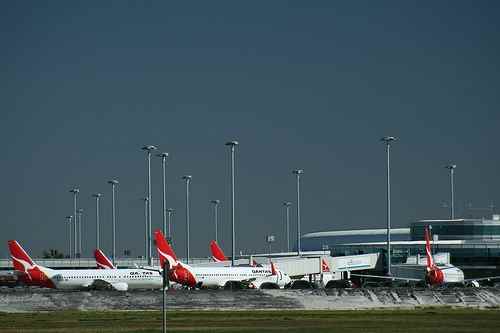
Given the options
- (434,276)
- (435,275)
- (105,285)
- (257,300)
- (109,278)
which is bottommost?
(105,285)

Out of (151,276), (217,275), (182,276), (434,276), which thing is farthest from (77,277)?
(434,276)

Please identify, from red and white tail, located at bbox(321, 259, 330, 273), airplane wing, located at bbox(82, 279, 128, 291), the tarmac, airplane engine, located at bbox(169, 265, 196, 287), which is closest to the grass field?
the tarmac

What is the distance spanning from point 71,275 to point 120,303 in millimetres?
35811

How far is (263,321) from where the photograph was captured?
7581 cm

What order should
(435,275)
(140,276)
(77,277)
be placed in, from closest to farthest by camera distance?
(77,277) → (140,276) → (435,275)

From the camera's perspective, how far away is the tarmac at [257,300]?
3757 inches

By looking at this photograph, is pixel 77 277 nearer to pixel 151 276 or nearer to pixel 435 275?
pixel 151 276

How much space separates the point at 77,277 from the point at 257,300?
129ft

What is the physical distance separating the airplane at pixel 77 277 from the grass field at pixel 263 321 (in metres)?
38.6

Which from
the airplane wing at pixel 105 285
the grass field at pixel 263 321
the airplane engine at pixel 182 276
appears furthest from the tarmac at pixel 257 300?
the airplane wing at pixel 105 285

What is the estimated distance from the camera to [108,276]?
130625mm

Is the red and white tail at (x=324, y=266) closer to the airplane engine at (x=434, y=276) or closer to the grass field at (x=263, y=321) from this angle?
the airplane engine at (x=434, y=276)

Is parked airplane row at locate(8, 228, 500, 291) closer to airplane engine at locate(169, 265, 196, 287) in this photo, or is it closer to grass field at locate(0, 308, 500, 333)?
airplane engine at locate(169, 265, 196, 287)

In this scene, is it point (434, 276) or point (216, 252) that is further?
point (216, 252)
